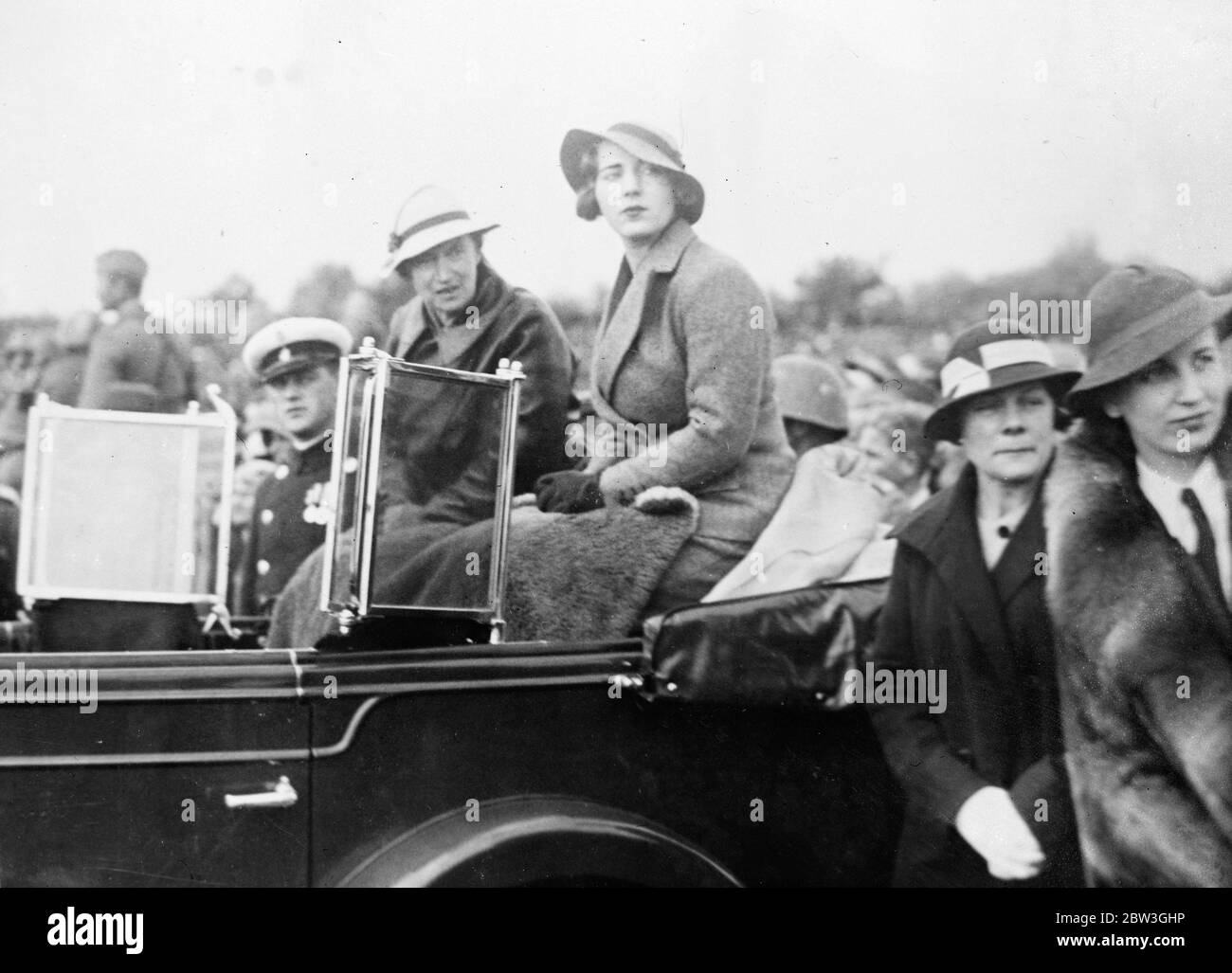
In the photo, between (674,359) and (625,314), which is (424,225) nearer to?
(625,314)

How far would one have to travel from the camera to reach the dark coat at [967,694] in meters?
2.87

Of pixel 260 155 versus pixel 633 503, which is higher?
pixel 260 155

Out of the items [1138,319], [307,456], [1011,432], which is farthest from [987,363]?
[307,456]

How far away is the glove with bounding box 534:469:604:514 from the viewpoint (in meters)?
2.91

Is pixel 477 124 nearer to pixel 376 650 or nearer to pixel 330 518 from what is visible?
pixel 330 518

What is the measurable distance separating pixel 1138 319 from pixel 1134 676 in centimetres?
77

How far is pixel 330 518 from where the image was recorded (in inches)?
109

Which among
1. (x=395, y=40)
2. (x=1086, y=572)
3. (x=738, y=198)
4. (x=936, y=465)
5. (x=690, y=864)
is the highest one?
(x=395, y=40)

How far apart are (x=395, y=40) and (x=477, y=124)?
9.8 inches

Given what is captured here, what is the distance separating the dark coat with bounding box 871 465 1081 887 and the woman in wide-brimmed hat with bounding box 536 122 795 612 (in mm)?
359

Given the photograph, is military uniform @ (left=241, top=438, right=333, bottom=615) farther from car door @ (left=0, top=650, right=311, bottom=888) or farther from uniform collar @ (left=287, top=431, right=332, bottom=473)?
car door @ (left=0, top=650, right=311, bottom=888)

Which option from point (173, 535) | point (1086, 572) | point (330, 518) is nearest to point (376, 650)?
point (330, 518)

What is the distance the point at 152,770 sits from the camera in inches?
103

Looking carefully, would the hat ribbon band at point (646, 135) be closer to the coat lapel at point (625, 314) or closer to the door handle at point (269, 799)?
the coat lapel at point (625, 314)
